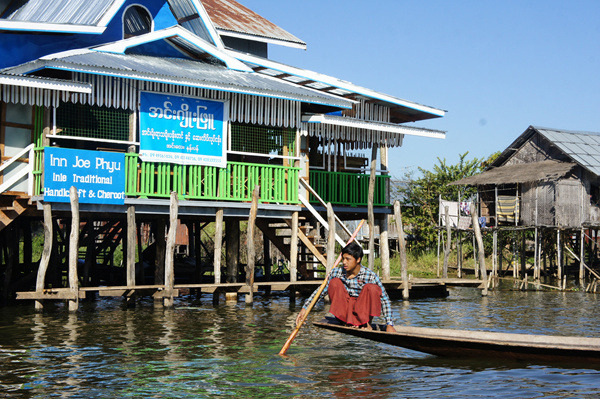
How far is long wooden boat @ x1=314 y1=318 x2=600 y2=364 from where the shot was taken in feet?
34.2

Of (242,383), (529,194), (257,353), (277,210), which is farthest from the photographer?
(529,194)

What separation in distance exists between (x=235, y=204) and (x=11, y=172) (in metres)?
5.18

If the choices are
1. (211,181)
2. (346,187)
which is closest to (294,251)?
(211,181)

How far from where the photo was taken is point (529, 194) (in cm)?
3466

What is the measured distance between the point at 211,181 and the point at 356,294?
334 inches

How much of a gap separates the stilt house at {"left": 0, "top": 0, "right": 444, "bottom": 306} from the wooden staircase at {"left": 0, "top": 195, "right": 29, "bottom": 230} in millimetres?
31

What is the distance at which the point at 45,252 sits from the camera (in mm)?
16203

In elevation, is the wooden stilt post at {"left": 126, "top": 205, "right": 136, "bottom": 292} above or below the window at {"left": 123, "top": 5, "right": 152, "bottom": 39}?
below

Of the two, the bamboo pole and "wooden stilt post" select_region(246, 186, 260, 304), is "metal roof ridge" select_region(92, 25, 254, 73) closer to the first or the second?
the bamboo pole

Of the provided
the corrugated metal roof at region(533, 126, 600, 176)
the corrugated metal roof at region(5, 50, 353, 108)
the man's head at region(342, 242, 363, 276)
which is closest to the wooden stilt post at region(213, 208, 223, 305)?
the corrugated metal roof at region(5, 50, 353, 108)

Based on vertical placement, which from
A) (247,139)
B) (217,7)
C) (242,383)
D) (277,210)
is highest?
(217,7)

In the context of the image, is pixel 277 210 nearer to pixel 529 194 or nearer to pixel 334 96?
pixel 334 96

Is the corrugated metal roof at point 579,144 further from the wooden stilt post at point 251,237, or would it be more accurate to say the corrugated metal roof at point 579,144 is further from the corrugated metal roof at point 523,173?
the wooden stilt post at point 251,237

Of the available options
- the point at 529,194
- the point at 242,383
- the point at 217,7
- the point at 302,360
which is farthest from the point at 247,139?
the point at 529,194
